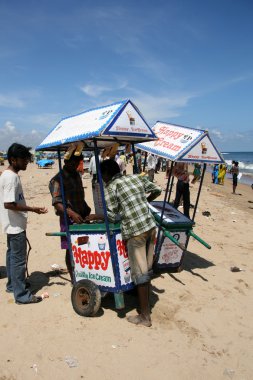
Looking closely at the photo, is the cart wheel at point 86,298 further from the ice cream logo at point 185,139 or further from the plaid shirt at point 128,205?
the ice cream logo at point 185,139

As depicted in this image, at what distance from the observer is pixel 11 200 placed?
12.5ft

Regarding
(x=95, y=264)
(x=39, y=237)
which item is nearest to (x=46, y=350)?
(x=95, y=264)

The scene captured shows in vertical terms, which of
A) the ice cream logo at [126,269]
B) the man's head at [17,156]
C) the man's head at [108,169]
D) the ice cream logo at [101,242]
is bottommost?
the ice cream logo at [126,269]

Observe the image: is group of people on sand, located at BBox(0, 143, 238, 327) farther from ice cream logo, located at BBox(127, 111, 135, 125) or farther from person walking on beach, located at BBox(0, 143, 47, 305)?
ice cream logo, located at BBox(127, 111, 135, 125)

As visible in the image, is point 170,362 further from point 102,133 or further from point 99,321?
point 102,133

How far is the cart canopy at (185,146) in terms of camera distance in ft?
15.6

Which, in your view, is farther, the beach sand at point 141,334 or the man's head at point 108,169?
the man's head at point 108,169

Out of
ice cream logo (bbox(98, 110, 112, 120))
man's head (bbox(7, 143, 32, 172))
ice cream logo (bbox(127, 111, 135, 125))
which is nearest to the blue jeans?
man's head (bbox(7, 143, 32, 172))

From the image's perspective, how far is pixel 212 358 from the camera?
3.38 m

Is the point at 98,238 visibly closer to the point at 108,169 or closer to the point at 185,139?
the point at 108,169

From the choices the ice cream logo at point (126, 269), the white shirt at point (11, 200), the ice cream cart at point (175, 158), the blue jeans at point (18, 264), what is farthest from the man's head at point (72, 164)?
the ice cream logo at point (126, 269)

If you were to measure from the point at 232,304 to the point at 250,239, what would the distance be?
3.73 m

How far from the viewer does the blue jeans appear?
4.05m

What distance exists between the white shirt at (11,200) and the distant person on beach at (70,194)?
17.5 inches
